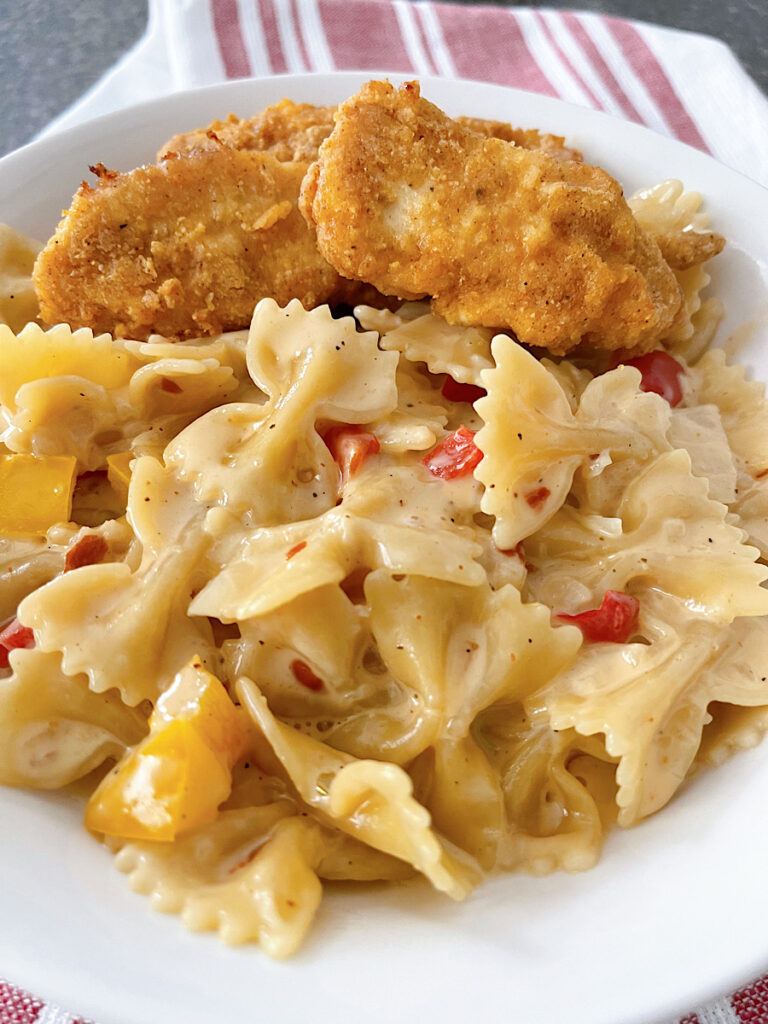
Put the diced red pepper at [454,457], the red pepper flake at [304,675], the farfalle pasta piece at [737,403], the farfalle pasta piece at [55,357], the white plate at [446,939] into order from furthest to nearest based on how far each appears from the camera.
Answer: the farfalle pasta piece at [737,403] → the farfalle pasta piece at [55,357] → the diced red pepper at [454,457] → the red pepper flake at [304,675] → the white plate at [446,939]

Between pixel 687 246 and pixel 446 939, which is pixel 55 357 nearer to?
pixel 446 939

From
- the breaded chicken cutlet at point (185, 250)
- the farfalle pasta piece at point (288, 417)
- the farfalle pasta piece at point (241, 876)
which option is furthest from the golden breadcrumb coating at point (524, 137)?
the farfalle pasta piece at point (241, 876)

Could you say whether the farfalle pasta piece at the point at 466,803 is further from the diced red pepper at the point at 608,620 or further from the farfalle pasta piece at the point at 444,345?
the farfalle pasta piece at the point at 444,345

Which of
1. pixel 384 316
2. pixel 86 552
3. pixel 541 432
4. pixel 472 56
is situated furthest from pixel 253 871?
pixel 472 56

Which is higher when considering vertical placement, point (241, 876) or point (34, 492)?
point (34, 492)

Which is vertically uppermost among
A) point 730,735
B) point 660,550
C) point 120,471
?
point 120,471

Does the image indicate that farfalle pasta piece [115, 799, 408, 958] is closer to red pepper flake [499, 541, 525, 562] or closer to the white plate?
the white plate

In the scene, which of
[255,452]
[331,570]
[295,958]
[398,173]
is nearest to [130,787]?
[295,958]
